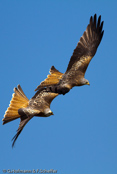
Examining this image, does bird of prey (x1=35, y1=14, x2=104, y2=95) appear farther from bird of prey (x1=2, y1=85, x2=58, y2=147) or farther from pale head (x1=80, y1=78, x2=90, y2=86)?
bird of prey (x1=2, y1=85, x2=58, y2=147)

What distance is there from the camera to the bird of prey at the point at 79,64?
13609 millimetres

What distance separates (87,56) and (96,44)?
681 mm

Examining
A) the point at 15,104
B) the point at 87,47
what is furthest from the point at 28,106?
the point at 87,47

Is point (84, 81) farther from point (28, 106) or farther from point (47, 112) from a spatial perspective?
point (28, 106)

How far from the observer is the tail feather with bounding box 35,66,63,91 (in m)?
13.6

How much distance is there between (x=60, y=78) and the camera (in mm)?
13969

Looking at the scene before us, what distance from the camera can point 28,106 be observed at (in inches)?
483

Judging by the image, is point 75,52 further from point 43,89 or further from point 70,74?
point 43,89

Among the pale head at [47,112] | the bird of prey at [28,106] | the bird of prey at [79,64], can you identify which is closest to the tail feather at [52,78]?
the bird of prey at [79,64]

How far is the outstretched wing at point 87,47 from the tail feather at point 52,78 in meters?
0.43

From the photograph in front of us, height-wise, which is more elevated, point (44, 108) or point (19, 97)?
point (19, 97)

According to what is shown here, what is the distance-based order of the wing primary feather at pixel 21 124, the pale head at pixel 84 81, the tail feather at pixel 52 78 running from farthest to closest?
the pale head at pixel 84 81 < the tail feather at pixel 52 78 < the wing primary feather at pixel 21 124

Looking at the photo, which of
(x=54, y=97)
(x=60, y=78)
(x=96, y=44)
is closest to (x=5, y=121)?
(x=54, y=97)

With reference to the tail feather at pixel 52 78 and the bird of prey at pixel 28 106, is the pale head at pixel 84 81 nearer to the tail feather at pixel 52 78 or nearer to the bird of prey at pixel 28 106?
the tail feather at pixel 52 78
